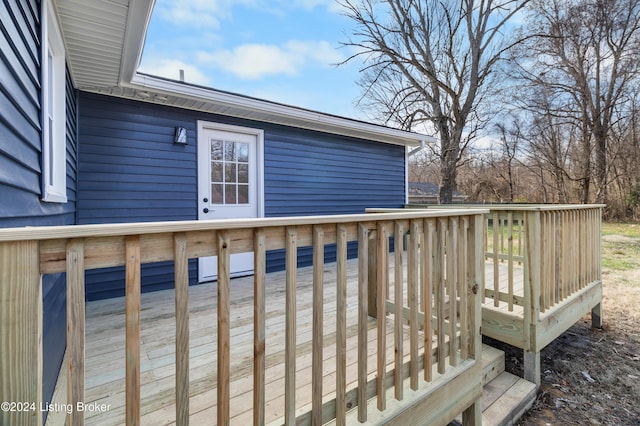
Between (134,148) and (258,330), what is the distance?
327 centimetres

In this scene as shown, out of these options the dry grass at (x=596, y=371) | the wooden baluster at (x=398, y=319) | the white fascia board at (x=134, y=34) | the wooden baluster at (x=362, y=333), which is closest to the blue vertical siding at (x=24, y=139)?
the white fascia board at (x=134, y=34)

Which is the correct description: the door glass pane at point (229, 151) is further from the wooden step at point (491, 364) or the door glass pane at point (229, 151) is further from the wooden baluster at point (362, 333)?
the wooden step at point (491, 364)

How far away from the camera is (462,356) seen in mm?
1886

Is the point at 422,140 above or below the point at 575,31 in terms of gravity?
below

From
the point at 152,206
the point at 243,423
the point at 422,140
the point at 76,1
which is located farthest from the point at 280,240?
the point at 422,140

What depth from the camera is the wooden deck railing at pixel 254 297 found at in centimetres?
75

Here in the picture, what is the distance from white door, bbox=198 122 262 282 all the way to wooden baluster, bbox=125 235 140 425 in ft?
10.4

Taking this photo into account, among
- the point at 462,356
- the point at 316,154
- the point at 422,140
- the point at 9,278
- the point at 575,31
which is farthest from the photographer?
the point at 575,31

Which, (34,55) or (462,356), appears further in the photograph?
(462,356)

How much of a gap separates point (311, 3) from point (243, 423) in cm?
1109

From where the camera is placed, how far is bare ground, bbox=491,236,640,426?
7.19ft

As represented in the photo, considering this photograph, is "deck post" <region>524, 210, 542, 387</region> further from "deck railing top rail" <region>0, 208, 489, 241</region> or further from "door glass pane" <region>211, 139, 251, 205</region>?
"door glass pane" <region>211, 139, 251, 205</region>

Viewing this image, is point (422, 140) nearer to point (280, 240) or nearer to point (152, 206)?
point (152, 206)

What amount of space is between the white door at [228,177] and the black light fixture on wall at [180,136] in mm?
201
